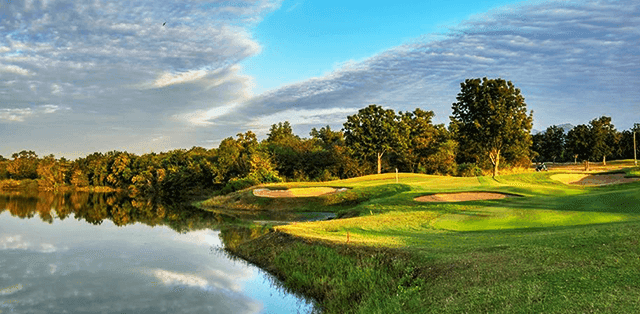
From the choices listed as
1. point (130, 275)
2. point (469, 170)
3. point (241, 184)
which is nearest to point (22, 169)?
point (241, 184)

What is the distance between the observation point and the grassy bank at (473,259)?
827cm

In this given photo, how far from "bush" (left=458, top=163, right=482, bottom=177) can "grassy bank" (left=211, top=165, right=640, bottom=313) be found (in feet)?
169

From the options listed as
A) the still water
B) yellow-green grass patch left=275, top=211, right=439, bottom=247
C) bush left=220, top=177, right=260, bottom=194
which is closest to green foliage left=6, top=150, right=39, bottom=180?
bush left=220, top=177, right=260, bottom=194

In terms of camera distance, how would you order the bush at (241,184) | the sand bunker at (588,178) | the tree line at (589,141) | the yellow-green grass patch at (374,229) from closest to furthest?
the yellow-green grass patch at (374,229)
the sand bunker at (588,178)
the bush at (241,184)
the tree line at (589,141)

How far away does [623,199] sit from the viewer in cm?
2153

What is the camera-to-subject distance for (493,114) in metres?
54.0

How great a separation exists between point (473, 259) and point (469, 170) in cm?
6786

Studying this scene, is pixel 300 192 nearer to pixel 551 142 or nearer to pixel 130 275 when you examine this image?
pixel 130 275

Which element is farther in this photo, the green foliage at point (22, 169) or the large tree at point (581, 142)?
the green foliage at point (22, 169)

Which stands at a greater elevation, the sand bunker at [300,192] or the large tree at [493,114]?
the large tree at [493,114]

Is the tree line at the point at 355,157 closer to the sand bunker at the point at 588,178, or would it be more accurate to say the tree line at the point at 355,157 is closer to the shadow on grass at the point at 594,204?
the sand bunker at the point at 588,178

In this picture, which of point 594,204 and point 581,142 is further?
point 581,142

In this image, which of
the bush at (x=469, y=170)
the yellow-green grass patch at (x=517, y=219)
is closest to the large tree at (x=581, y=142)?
the bush at (x=469, y=170)

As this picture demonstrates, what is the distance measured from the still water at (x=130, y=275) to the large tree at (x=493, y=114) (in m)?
36.3
